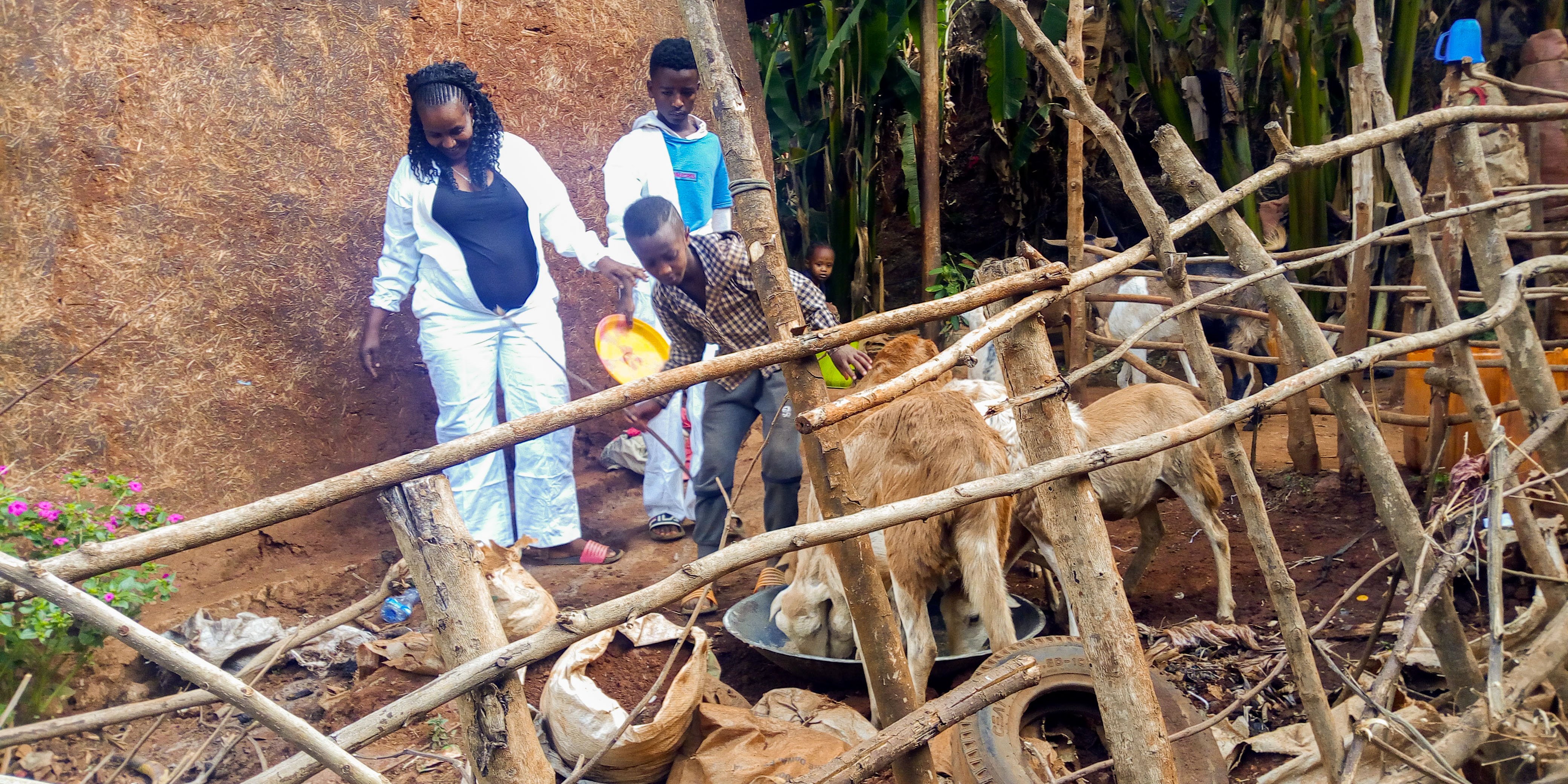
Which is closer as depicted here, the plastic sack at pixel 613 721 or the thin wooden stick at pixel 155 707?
the thin wooden stick at pixel 155 707

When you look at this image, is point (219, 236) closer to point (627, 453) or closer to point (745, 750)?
point (627, 453)

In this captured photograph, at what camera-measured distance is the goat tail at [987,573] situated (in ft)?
10.8

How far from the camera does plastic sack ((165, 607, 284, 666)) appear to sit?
405 cm

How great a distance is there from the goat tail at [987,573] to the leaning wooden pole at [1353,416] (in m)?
1.17

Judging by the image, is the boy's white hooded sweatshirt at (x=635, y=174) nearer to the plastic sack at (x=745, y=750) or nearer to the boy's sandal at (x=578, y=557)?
the boy's sandal at (x=578, y=557)

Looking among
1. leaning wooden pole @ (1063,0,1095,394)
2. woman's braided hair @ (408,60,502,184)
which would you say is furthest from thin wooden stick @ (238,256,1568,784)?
woman's braided hair @ (408,60,502,184)

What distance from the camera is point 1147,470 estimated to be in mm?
4238

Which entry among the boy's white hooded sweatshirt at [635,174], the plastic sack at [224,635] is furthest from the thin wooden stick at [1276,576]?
the plastic sack at [224,635]

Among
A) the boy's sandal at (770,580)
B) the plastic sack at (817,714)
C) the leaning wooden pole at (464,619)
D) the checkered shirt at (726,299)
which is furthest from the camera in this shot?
the boy's sandal at (770,580)

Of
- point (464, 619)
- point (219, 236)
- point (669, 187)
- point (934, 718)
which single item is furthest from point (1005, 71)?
point (464, 619)

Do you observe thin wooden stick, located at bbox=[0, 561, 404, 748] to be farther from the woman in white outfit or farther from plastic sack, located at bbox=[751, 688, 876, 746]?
the woman in white outfit

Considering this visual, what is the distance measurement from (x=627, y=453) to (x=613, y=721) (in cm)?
343

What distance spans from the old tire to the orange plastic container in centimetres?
211

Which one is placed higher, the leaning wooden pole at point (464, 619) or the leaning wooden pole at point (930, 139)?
the leaning wooden pole at point (930, 139)
